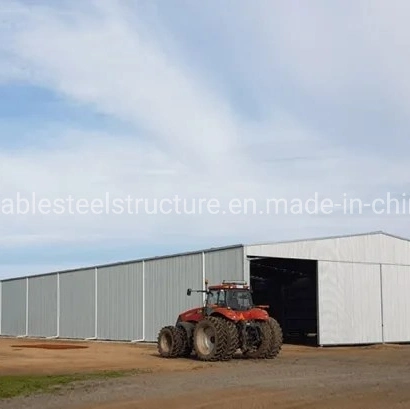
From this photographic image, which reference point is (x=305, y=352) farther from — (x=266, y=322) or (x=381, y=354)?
(x=266, y=322)

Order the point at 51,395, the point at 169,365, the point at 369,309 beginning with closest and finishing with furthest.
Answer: the point at 51,395
the point at 169,365
the point at 369,309

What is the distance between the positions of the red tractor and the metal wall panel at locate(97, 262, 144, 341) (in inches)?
503

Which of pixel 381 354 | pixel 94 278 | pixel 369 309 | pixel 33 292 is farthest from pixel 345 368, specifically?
pixel 33 292

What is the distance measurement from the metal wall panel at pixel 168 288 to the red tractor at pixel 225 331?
8.29 m

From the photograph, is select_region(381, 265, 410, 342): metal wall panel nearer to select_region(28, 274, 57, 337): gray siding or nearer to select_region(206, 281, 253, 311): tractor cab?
select_region(206, 281, 253, 311): tractor cab

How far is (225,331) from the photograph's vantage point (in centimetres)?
2425

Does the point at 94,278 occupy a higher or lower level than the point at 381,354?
higher

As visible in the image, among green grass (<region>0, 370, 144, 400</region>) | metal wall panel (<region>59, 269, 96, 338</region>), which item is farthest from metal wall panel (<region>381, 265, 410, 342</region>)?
green grass (<region>0, 370, 144, 400</region>)

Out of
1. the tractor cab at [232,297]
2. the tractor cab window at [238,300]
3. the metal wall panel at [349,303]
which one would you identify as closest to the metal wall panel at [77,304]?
the metal wall panel at [349,303]

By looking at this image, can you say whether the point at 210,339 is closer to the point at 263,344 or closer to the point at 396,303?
the point at 263,344

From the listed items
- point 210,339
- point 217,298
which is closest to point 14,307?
point 217,298

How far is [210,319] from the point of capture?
2473 centimetres

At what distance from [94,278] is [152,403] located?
101 feet

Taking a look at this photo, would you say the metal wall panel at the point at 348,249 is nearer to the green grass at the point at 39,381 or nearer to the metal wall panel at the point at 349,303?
the metal wall panel at the point at 349,303
